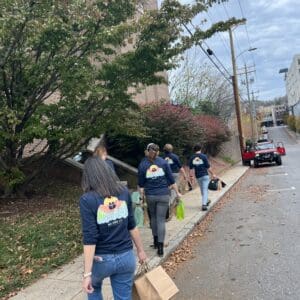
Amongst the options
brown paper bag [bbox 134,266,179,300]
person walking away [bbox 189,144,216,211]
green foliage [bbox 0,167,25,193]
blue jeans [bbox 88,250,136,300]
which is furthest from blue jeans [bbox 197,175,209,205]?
blue jeans [bbox 88,250,136,300]

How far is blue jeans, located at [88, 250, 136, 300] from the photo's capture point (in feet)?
11.2

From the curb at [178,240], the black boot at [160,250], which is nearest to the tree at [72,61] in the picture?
the curb at [178,240]

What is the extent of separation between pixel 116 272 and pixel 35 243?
14.2 ft

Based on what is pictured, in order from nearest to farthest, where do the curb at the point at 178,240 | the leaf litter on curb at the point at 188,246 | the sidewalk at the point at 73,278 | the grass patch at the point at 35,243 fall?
the sidewalk at the point at 73,278
the grass patch at the point at 35,243
the curb at the point at 178,240
the leaf litter on curb at the point at 188,246

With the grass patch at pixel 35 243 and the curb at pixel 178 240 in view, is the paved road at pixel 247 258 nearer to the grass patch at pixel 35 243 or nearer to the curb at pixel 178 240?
the curb at pixel 178 240

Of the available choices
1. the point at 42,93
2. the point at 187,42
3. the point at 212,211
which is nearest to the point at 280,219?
the point at 212,211

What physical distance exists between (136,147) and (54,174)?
4606mm

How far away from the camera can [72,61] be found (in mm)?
9359

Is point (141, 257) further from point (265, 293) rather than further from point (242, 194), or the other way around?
point (242, 194)

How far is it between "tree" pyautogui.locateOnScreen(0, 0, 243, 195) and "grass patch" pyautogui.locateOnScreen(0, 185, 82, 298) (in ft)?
4.56

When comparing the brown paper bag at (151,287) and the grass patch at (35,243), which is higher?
the brown paper bag at (151,287)

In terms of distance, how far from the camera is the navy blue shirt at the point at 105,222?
3.35 m

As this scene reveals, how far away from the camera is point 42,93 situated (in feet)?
33.7

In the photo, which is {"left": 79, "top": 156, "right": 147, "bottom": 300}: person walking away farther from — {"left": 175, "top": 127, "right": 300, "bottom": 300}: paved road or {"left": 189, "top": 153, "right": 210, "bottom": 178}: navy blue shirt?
{"left": 189, "top": 153, "right": 210, "bottom": 178}: navy blue shirt
